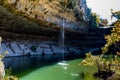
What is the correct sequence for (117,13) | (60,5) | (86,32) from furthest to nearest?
(86,32), (60,5), (117,13)

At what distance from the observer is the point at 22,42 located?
155 feet

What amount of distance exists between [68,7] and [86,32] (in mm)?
10193

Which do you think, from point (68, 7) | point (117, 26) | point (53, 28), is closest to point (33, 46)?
point (53, 28)

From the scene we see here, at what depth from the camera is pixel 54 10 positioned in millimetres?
46875

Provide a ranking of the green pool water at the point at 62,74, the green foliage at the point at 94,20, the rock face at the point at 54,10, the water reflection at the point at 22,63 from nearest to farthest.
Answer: the green pool water at the point at 62,74, the water reflection at the point at 22,63, the rock face at the point at 54,10, the green foliage at the point at 94,20

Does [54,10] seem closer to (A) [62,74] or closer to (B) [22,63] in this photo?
(B) [22,63]

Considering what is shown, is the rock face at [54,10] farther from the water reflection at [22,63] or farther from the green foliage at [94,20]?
the green foliage at [94,20]

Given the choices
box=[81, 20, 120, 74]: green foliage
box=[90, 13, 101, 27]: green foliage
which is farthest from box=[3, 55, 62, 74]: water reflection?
box=[90, 13, 101, 27]: green foliage

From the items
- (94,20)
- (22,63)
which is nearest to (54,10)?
(22,63)

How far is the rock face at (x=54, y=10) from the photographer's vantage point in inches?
1537

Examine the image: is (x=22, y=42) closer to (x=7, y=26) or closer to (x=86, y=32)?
(x=7, y=26)

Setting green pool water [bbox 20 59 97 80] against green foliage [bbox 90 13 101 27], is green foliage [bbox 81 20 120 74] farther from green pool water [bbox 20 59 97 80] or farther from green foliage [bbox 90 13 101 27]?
green foliage [bbox 90 13 101 27]

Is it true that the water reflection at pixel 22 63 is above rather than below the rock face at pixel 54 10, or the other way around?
below

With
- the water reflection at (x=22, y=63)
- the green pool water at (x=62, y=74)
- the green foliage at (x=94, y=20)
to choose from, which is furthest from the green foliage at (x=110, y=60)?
the green foliage at (x=94, y=20)
